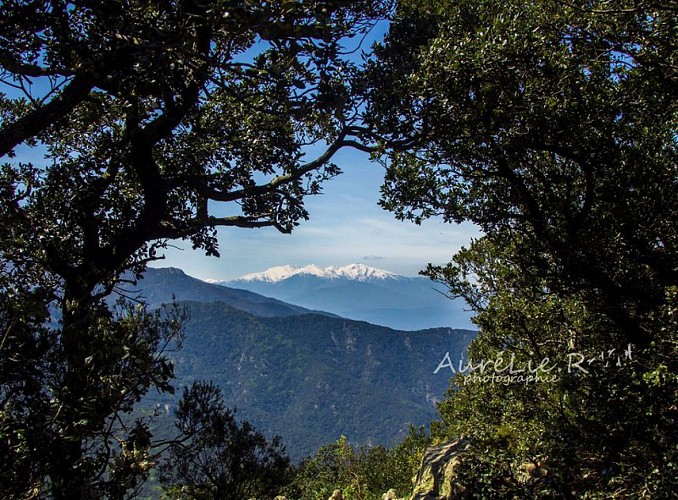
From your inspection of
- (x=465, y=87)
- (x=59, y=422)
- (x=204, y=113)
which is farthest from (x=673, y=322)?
(x=204, y=113)

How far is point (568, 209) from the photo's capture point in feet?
27.0

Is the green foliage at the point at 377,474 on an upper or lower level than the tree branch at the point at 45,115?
lower

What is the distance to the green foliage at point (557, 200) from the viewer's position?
240 inches

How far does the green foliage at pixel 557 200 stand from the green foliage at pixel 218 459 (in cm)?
931

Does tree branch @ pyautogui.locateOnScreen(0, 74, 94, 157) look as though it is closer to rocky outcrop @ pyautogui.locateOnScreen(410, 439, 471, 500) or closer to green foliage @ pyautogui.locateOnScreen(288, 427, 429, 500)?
rocky outcrop @ pyautogui.locateOnScreen(410, 439, 471, 500)

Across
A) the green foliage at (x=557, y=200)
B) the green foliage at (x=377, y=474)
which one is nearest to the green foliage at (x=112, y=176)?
the green foliage at (x=557, y=200)

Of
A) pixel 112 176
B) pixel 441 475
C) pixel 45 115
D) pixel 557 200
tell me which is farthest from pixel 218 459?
pixel 557 200

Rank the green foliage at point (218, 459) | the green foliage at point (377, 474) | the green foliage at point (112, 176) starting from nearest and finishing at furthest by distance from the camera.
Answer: the green foliage at point (112, 176) → the green foliage at point (218, 459) → the green foliage at point (377, 474)

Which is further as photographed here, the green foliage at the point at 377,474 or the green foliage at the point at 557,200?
the green foliage at the point at 377,474

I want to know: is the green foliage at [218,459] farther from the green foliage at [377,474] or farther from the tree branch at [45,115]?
the tree branch at [45,115]

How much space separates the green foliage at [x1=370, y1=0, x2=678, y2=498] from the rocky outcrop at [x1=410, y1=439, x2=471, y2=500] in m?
1.02

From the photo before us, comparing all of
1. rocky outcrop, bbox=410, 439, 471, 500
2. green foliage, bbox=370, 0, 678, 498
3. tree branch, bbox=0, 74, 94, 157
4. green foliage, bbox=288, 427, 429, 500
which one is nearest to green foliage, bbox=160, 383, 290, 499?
green foliage, bbox=288, 427, 429, 500

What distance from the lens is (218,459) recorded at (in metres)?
15.5

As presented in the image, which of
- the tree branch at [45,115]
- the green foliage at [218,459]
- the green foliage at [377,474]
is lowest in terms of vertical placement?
the green foliage at [377,474]
